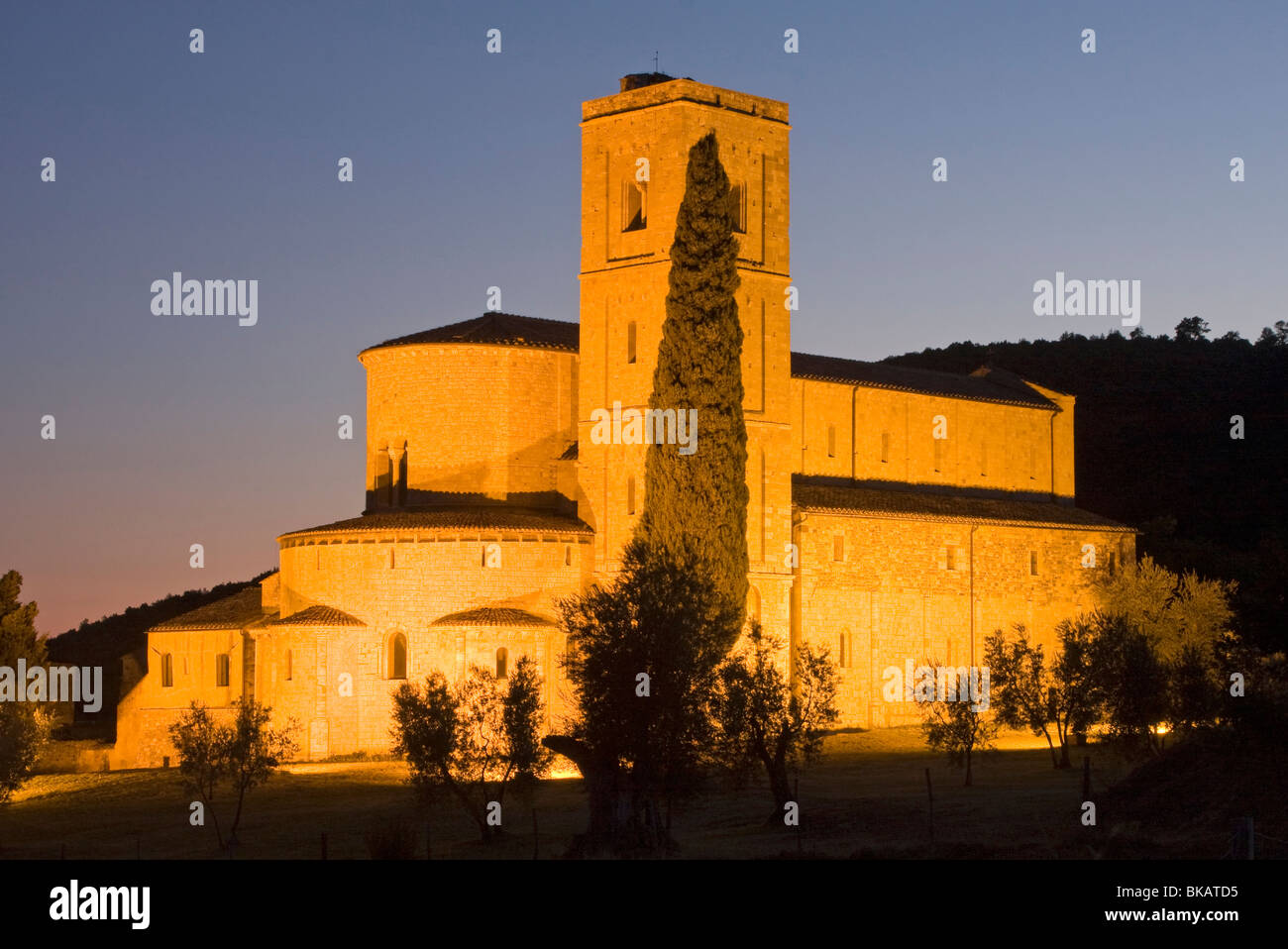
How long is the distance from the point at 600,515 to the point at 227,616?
1069 cm

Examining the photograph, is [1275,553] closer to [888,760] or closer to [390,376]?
[888,760]

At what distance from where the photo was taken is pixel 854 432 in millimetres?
52438

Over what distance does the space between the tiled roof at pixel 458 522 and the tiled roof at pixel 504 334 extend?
177 inches

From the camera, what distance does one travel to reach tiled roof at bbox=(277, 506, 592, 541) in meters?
43.7

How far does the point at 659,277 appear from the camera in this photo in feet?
146

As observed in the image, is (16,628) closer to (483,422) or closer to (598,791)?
(483,422)

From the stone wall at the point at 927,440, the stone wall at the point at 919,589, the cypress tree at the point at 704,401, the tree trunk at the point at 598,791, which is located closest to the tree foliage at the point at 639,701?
the tree trunk at the point at 598,791

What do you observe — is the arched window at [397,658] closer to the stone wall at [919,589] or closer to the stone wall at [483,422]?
the stone wall at [483,422]

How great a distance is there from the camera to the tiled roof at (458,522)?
143 ft

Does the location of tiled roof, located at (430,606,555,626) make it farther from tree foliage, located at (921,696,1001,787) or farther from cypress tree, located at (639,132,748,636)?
tree foliage, located at (921,696,1001,787)

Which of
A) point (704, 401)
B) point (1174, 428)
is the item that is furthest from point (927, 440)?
point (1174, 428)

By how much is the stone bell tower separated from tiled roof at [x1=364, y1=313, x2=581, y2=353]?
2578 millimetres

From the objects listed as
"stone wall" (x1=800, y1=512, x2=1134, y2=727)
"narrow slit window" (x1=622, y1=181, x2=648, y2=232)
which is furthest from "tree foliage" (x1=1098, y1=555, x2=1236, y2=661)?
"narrow slit window" (x1=622, y1=181, x2=648, y2=232)
